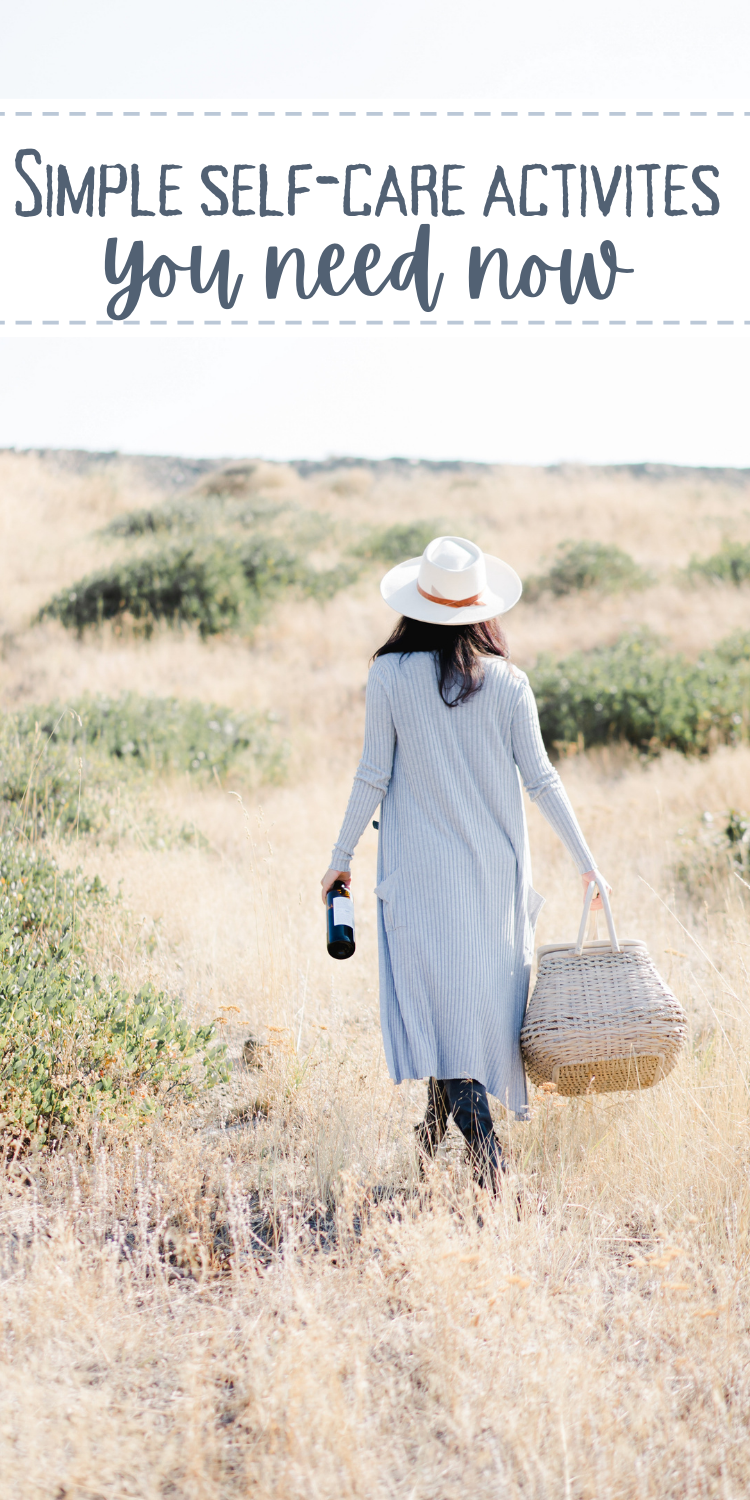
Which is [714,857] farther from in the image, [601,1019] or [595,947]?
[601,1019]

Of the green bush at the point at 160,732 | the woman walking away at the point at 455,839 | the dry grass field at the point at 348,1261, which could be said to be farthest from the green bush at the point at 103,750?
the woman walking away at the point at 455,839

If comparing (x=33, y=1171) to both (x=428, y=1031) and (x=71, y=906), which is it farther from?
(x=71, y=906)

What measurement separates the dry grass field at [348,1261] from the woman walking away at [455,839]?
11.6 inches

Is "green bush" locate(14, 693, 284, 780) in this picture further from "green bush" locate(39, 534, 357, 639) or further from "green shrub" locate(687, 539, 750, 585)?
"green shrub" locate(687, 539, 750, 585)

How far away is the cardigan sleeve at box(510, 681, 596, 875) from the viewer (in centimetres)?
302

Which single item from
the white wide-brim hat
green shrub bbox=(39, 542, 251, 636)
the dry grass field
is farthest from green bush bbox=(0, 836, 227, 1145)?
green shrub bbox=(39, 542, 251, 636)

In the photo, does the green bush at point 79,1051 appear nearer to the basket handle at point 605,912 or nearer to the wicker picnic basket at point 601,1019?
the wicker picnic basket at point 601,1019

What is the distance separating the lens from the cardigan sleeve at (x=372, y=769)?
3020mm

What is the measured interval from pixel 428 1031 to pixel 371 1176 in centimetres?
61

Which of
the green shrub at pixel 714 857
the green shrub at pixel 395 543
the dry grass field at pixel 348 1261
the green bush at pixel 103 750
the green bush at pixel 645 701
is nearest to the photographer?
the dry grass field at pixel 348 1261

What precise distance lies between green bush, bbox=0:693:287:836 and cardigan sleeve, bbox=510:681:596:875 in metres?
3.59

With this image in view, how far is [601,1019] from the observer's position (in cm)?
284

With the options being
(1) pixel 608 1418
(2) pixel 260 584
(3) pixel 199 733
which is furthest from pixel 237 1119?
(2) pixel 260 584

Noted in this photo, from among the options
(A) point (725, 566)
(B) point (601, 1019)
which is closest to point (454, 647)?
(B) point (601, 1019)
